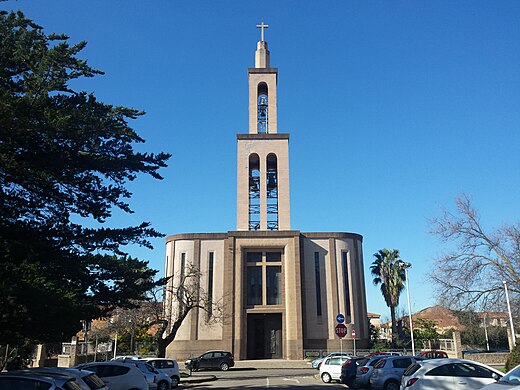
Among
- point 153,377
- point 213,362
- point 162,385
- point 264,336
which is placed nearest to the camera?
point 153,377

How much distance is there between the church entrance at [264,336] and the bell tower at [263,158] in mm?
8032

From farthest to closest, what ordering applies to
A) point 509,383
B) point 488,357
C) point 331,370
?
1. point 488,357
2. point 331,370
3. point 509,383

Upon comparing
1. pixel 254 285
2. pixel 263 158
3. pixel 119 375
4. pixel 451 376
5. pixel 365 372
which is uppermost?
pixel 263 158

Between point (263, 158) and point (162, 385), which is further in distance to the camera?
point (263, 158)

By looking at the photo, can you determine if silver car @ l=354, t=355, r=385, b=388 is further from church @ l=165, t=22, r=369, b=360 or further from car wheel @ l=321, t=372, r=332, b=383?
church @ l=165, t=22, r=369, b=360

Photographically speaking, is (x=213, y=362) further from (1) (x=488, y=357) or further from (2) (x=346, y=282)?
(1) (x=488, y=357)

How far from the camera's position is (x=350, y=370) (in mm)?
19438

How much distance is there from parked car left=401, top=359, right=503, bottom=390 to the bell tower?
29.0 metres

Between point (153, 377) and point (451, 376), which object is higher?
point (451, 376)

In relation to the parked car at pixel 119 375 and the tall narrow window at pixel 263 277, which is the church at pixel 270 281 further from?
the parked car at pixel 119 375

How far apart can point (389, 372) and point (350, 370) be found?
3.99 m

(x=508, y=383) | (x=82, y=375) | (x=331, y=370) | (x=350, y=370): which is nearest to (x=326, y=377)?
(x=331, y=370)

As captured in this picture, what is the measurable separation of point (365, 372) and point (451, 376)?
19.7ft

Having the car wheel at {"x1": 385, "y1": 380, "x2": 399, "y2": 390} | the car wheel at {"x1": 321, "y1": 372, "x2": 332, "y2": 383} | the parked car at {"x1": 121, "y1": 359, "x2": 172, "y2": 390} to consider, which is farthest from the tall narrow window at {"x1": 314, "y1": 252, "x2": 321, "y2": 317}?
the car wheel at {"x1": 385, "y1": 380, "x2": 399, "y2": 390}
